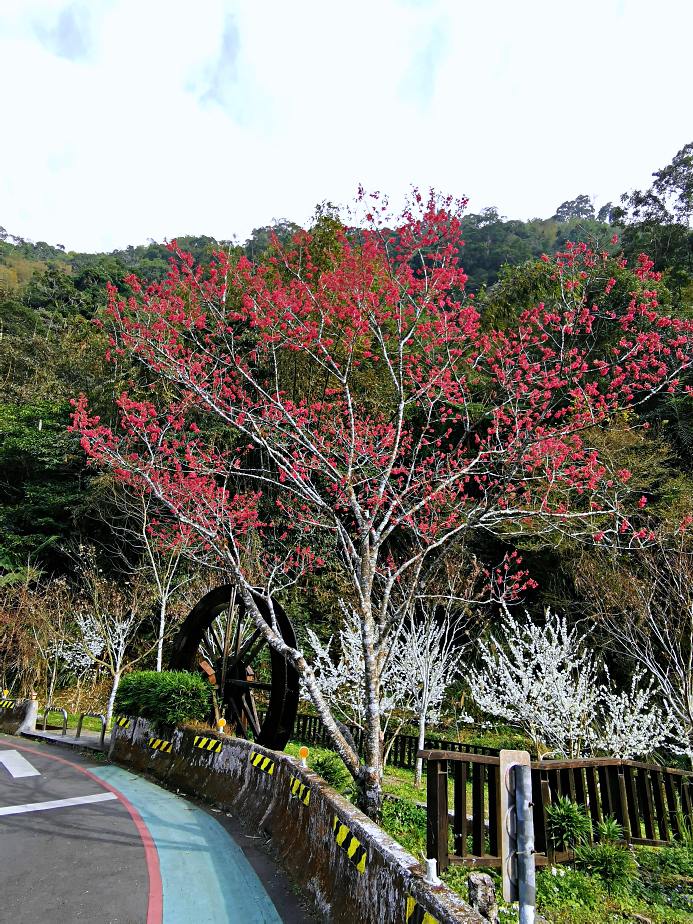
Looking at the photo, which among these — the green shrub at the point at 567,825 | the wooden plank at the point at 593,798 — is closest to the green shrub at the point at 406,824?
the green shrub at the point at 567,825

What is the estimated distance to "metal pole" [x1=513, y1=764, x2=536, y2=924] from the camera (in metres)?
2.63

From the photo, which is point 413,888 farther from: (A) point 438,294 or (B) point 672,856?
(A) point 438,294

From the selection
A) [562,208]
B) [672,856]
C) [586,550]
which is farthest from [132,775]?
[562,208]

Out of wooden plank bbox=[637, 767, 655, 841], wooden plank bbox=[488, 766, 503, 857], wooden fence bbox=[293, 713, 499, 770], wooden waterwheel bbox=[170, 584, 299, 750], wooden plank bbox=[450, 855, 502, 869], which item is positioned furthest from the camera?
wooden fence bbox=[293, 713, 499, 770]

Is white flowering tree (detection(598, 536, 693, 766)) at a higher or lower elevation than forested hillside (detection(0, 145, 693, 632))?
lower

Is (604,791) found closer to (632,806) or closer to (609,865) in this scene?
(632,806)

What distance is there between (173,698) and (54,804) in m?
2.30

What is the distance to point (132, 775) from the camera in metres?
10.1

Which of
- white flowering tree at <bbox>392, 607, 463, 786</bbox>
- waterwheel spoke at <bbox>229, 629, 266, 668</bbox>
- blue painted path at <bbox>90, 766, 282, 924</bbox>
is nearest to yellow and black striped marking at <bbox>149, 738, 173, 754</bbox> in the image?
blue painted path at <bbox>90, 766, 282, 924</bbox>

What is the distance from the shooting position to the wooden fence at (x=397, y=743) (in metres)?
14.0

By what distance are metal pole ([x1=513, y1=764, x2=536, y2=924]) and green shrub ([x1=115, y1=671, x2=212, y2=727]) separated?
8.33 m

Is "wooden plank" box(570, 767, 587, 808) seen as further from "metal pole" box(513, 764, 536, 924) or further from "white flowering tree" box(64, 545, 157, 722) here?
"white flowering tree" box(64, 545, 157, 722)

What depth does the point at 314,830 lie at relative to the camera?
205 inches

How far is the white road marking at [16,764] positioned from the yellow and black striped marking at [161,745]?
6.83 feet
